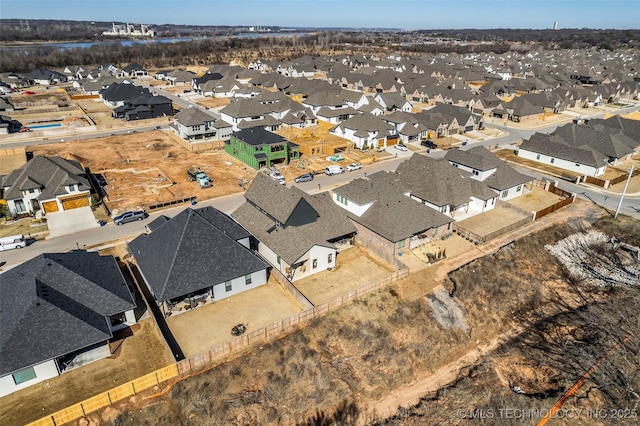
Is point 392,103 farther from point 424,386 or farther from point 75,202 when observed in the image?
point 424,386

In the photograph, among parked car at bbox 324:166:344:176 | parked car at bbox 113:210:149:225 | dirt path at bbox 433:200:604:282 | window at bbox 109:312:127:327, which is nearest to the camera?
window at bbox 109:312:127:327

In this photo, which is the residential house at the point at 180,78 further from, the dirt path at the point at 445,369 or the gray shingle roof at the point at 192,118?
the dirt path at the point at 445,369

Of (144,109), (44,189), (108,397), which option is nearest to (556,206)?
(108,397)

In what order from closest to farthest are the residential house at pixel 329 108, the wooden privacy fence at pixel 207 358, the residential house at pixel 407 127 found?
the wooden privacy fence at pixel 207 358
the residential house at pixel 407 127
the residential house at pixel 329 108

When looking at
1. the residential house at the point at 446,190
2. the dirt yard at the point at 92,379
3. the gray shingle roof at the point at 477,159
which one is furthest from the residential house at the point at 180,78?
the dirt yard at the point at 92,379

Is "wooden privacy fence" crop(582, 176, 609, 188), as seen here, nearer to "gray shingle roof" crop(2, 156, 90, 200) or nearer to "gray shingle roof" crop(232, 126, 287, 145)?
"gray shingle roof" crop(232, 126, 287, 145)

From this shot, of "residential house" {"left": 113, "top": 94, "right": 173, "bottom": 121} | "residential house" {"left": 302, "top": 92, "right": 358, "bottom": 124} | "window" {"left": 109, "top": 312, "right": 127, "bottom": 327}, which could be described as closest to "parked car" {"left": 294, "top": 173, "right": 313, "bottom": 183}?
"window" {"left": 109, "top": 312, "right": 127, "bottom": 327}
